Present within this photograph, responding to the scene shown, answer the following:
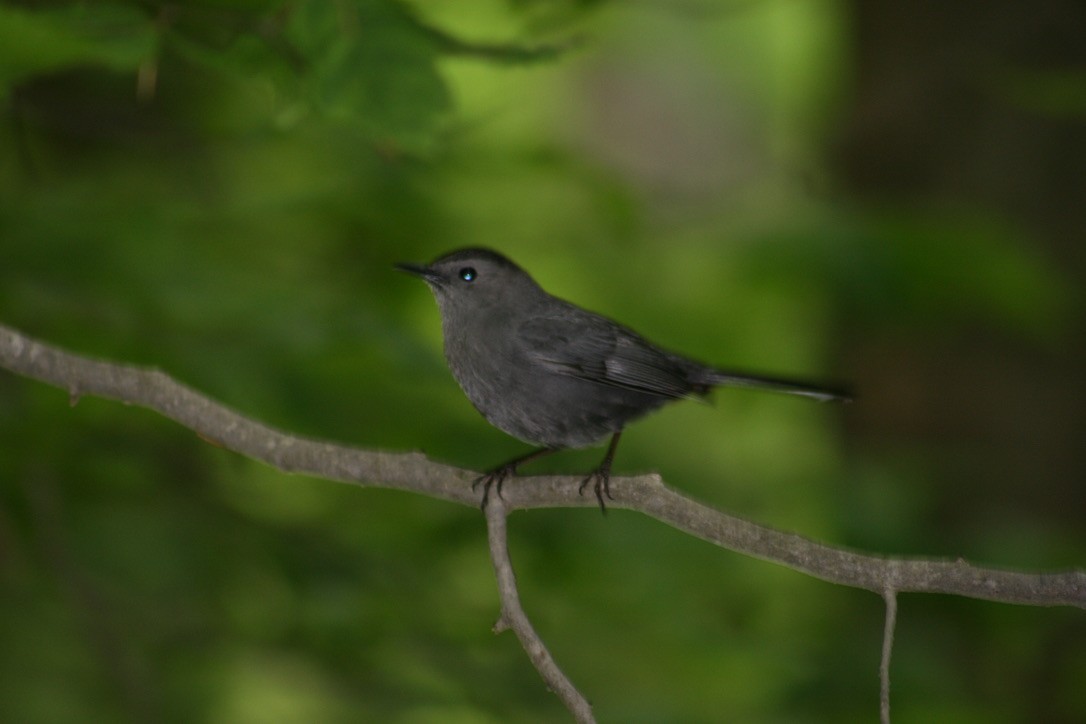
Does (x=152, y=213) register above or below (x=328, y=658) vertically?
above

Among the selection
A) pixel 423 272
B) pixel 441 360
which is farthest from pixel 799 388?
pixel 441 360

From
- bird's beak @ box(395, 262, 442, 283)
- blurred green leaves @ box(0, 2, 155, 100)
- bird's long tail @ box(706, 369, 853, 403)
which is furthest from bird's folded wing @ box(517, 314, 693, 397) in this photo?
blurred green leaves @ box(0, 2, 155, 100)

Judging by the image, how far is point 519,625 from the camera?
8.63 ft

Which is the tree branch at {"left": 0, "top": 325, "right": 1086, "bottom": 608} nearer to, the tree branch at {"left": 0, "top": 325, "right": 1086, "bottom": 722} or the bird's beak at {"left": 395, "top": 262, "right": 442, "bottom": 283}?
the tree branch at {"left": 0, "top": 325, "right": 1086, "bottom": 722}

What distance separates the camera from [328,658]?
4680 millimetres

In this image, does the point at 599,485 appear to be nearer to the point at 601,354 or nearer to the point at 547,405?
the point at 547,405

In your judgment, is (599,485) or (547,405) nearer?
(599,485)

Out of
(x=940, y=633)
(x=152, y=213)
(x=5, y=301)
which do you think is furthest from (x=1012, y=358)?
(x=5, y=301)

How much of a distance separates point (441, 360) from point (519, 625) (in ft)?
7.60

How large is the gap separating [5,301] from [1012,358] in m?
5.68

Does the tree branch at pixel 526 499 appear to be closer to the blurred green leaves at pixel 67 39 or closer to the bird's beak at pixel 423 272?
the blurred green leaves at pixel 67 39

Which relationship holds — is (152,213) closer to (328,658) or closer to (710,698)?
(328,658)

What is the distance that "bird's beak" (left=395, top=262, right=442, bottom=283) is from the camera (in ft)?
13.2

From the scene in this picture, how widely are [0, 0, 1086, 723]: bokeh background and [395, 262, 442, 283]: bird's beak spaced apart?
0.69 ft
